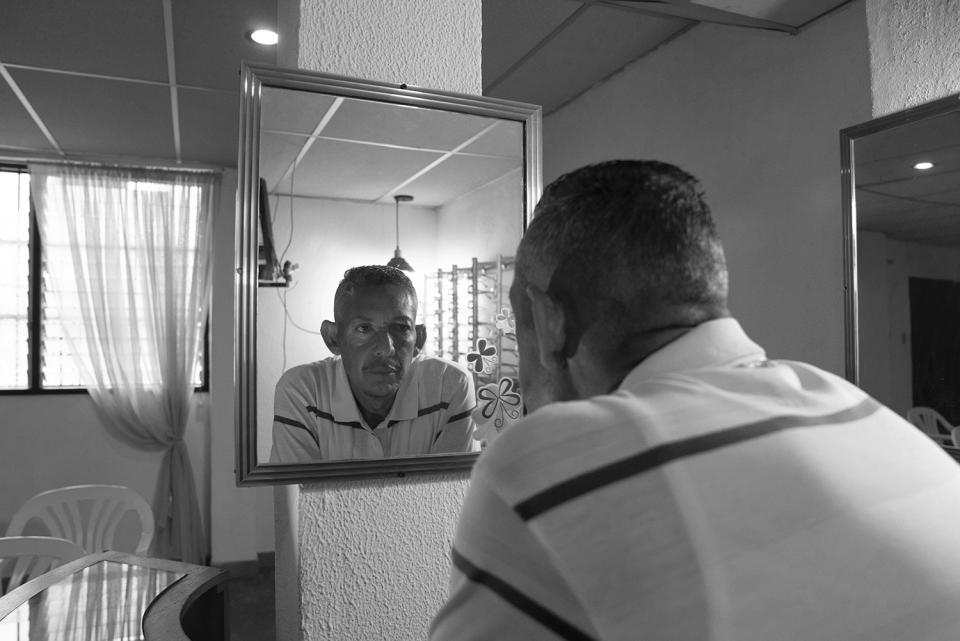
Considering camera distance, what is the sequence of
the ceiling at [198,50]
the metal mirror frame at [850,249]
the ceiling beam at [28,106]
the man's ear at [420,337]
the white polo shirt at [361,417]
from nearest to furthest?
the white polo shirt at [361,417] < the man's ear at [420,337] < the metal mirror frame at [850,249] < the ceiling at [198,50] < the ceiling beam at [28,106]

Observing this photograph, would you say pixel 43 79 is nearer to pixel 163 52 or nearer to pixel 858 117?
pixel 163 52

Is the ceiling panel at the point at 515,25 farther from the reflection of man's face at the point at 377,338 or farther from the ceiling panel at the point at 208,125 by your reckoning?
the reflection of man's face at the point at 377,338

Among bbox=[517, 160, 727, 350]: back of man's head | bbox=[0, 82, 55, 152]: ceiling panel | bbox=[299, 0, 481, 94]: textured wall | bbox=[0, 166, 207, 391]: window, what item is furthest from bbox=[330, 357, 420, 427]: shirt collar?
bbox=[0, 166, 207, 391]: window

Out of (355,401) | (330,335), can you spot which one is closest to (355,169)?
(330,335)

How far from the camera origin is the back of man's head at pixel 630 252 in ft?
2.26

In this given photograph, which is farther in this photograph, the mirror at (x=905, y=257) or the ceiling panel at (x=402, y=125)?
→ the mirror at (x=905, y=257)

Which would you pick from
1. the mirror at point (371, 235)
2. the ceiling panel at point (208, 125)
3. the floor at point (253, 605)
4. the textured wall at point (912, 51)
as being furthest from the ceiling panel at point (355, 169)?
the floor at point (253, 605)

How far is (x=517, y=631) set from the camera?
53 centimetres

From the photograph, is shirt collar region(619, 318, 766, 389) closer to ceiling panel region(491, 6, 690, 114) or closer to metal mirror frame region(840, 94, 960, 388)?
metal mirror frame region(840, 94, 960, 388)

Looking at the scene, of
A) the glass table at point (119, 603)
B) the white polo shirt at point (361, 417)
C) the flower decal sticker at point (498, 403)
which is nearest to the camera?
the glass table at point (119, 603)

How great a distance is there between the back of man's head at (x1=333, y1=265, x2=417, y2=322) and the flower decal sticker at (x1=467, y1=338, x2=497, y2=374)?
18 centimetres

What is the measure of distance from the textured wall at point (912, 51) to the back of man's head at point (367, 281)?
159cm

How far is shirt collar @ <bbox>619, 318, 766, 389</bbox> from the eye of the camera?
656mm

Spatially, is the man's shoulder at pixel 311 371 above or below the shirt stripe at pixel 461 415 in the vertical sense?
above
